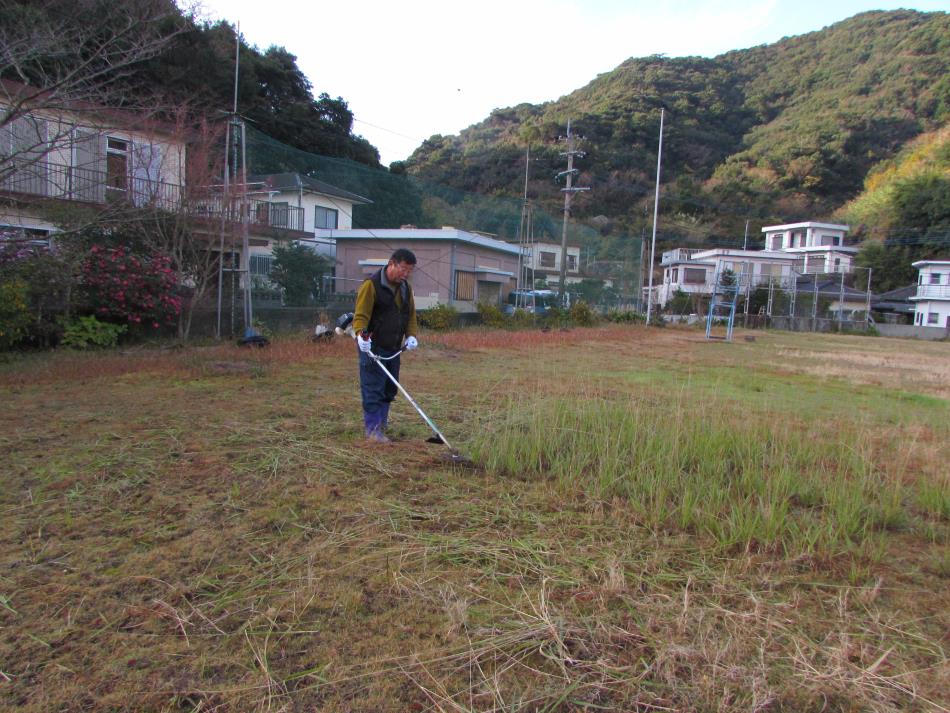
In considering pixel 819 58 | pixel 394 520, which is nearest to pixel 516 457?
pixel 394 520

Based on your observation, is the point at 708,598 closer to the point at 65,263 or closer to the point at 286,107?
the point at 65,263

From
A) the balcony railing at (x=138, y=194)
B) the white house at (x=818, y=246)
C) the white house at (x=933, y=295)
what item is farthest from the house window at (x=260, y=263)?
the white house at (x=818, y=246)

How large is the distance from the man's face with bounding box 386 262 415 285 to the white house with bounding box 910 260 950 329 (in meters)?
40.4

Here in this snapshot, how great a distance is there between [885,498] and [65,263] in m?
9.62

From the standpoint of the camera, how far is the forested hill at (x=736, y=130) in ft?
158

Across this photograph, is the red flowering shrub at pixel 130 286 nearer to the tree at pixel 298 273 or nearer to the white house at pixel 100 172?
the white house at pixel 100 172

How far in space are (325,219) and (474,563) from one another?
56.7 ft

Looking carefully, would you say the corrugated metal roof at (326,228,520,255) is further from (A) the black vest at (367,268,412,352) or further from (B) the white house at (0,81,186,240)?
(A) the black vest at (367,268,412,352)

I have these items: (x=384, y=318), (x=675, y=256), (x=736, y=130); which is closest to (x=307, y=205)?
(x=384, y=318)

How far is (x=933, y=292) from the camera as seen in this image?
3547cm

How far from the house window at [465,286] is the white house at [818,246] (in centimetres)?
3543

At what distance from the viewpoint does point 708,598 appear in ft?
6.84

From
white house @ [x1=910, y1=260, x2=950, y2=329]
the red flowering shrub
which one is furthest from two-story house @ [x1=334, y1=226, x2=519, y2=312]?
white house @ [x1=910, y1=260, x2=950, y2=329]

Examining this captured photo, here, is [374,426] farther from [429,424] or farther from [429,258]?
Result: [429,258]
